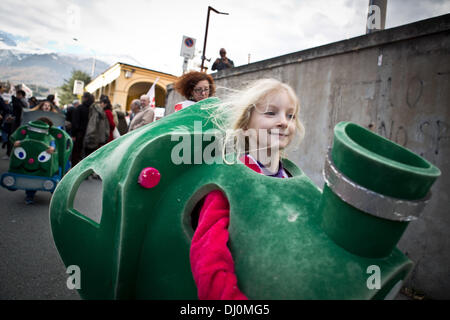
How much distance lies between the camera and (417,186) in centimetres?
78

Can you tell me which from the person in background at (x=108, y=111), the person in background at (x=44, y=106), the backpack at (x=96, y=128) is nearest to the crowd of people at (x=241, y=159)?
the person in background at (x=44, y=106)

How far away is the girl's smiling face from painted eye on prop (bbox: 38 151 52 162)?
12.3ft

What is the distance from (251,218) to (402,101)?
2829 mm

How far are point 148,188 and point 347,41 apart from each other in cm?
350

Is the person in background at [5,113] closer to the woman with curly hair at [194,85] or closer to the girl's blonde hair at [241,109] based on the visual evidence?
the woman with curly hair at [194,85]

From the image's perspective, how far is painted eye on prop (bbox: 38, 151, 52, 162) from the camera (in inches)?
157

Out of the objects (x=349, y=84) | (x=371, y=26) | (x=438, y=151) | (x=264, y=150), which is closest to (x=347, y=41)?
(x=349, y=84)

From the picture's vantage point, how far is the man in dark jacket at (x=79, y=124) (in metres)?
6.03

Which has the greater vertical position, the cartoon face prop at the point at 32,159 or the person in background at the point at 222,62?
the person in background at the point at 222,62

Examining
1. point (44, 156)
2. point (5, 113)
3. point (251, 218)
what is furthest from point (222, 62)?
point (251, 218)

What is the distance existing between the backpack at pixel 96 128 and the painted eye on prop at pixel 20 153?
6.41ft

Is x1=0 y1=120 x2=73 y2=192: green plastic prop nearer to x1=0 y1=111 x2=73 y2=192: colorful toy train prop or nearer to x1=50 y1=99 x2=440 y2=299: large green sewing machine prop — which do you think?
x1=0 y1=111 x2=73 y2=192: colorful toy train prop

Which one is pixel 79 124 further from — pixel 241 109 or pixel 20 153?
pixel 241 109
